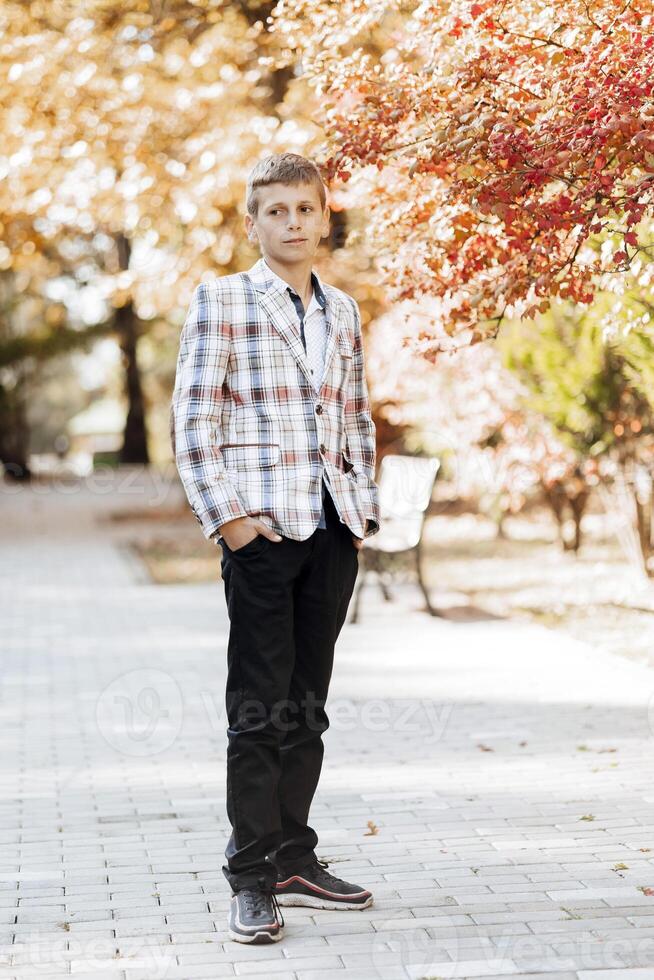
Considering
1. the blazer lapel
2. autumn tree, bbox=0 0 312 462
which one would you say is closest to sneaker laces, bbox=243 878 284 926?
the blazer lapel

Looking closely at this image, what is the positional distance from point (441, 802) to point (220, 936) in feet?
5.35

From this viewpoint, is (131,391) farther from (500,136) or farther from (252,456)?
(252,456)

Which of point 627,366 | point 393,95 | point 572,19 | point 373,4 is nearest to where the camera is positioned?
point 572,19

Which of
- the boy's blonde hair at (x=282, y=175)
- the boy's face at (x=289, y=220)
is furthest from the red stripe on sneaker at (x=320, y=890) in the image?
the boy's blonde hair at (x=282, y=175)

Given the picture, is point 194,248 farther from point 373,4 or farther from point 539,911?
point 539,911

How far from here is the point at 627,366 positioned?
9.11 metres

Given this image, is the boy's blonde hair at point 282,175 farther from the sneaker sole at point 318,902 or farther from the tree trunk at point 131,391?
the tree trunk at point 131,391

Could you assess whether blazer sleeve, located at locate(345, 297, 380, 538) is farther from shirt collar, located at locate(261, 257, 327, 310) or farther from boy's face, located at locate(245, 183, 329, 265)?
boy's face, located at locate(245, 183, 329, 265)

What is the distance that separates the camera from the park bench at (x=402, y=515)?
9664mm

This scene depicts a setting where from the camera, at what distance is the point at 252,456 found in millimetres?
3709

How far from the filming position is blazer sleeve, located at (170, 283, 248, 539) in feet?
11.8

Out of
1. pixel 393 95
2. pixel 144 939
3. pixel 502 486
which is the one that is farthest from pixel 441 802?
pixel 502 486

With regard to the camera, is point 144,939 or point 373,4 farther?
point 373,4

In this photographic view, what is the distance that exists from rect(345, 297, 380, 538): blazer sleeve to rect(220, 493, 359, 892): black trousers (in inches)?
6.8
